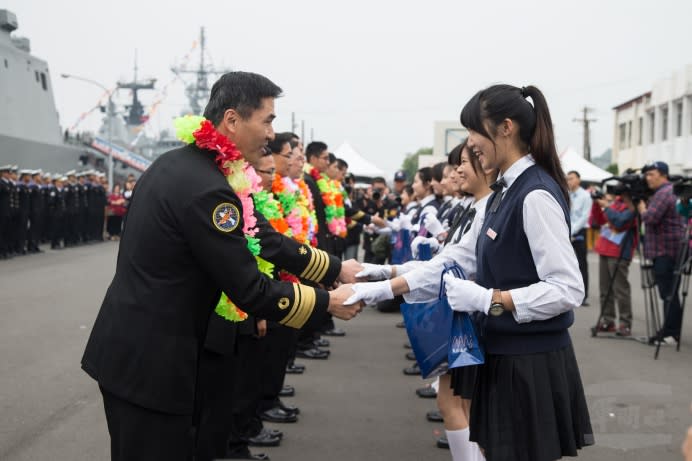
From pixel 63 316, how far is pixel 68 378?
3.72 m

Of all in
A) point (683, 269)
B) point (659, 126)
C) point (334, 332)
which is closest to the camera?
point (683, 269)

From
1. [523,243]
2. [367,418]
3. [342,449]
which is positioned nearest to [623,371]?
[367,418]

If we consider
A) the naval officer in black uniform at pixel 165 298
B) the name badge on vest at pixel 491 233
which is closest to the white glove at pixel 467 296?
the name badge on vest at pixel 491 233

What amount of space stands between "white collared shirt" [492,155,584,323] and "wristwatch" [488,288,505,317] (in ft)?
0.17

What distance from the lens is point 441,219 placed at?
7.71 m

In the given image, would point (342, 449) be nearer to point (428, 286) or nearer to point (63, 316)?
point (428, 286)

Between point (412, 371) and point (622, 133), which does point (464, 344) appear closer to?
point (412, 371)

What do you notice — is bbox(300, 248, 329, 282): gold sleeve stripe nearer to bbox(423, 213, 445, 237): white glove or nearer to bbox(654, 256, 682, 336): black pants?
bbox(423, 213, 445, 237): white glove

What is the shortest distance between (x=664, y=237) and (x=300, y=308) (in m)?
7.30

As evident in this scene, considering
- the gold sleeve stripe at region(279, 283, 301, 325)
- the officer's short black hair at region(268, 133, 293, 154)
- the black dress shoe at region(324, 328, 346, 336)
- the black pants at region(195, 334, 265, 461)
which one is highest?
the officer's short black hair at region(268, 133, 293, 154)

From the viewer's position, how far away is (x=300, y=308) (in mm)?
3365

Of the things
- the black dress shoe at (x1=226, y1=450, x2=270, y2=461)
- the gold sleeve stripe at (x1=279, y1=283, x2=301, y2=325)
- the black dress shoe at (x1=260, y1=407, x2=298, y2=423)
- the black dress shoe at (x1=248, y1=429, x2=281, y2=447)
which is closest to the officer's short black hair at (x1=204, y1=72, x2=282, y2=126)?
the gold sleeve stripe at (x1=279, y1=283, x2=301, y2=325)

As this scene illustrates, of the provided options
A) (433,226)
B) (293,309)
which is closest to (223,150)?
(293,309)

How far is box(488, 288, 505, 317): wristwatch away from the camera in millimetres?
3117
